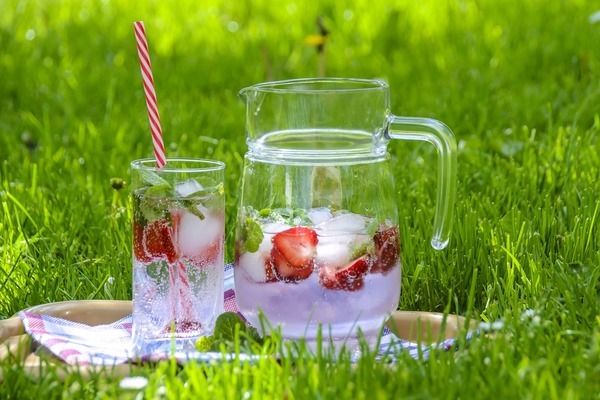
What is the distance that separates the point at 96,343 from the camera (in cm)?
185

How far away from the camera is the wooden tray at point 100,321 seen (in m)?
1.80

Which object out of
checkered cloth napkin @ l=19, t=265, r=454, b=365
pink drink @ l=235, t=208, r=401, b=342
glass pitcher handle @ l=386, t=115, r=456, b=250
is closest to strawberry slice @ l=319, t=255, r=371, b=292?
pink drink @ l=235, t=208, r=401, b=342

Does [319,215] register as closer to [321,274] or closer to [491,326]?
[321,274]

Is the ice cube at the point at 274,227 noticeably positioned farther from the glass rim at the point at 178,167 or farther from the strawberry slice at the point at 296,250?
the glass rim at the point at 178,167

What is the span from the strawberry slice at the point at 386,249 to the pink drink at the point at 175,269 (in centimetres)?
24

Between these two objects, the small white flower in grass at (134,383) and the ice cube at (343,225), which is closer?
the small white flower in grass at (134,383)

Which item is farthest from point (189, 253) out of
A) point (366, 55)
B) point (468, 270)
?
point (366, 55)

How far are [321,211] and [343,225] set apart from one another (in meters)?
0.04

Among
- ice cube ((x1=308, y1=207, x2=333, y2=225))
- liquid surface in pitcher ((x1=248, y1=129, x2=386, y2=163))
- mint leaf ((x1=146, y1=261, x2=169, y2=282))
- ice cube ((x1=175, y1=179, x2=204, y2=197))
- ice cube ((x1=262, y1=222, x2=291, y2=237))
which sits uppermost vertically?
liquid surface in pitcher ((x1=248, y1=129, x2=386, y2=163))

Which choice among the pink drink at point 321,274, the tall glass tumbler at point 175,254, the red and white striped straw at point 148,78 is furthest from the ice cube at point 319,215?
the red and white striped straw at point 148,78

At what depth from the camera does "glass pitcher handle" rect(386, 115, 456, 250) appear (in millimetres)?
1830

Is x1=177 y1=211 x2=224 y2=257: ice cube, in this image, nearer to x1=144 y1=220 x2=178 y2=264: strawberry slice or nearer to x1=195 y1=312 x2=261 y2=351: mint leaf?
x1=144 y1=220 x2=178 y2=264: strawberry slice

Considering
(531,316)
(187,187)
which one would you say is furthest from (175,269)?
(531,316)

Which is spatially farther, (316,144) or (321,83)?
(321,83)
